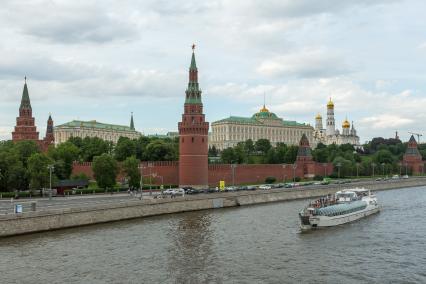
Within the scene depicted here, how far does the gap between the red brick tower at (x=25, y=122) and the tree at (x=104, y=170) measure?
52.8 metres

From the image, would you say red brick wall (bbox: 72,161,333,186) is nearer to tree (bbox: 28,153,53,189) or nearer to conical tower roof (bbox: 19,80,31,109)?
tree (bbox: 28,153,53,189)

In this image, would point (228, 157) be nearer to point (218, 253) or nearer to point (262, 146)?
point (262, 146)

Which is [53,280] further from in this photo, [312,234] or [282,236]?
[312,234]

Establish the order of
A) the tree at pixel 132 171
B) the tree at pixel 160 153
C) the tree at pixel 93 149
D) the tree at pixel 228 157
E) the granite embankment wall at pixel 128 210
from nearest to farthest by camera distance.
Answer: the granite embankment wall at pixel 128 210
the tree at pixel 132 171
the tree at pixel 160 153
the tree at pixel 93 149
the tree at pixel 228 157

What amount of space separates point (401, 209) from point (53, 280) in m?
50.1

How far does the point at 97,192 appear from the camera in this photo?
74812 mm

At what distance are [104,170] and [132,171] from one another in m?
3.93

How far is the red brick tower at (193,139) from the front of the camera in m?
87.9

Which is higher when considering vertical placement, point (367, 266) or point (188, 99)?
point (188, 99)

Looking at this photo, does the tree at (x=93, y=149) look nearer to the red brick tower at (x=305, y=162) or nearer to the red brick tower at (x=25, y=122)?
the red brick tower at (x=25, y=122)

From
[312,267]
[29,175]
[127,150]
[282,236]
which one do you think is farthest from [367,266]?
[127,150]

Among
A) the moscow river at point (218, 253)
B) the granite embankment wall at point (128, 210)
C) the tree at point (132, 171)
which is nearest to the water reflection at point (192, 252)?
the moscow river at point (218, 253)

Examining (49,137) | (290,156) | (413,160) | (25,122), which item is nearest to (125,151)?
(25,122)

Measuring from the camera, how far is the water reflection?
33.0 meters
